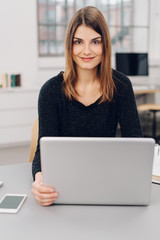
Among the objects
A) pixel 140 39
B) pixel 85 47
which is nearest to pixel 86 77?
pixel 85 47

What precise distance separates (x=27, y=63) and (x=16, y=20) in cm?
55

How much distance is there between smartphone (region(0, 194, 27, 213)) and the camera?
2.75 ft

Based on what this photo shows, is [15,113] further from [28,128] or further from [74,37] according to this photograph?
[74,37]

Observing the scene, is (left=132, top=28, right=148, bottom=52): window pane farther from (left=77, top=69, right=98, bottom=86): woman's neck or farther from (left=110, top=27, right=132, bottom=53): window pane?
(left=77, top=69, right=98, bottom=86): woman's neck

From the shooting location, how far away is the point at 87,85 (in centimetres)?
131

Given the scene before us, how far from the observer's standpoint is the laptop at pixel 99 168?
2.52 feet

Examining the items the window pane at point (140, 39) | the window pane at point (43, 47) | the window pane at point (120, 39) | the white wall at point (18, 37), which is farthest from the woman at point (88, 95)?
the window pane at point (140, 39)

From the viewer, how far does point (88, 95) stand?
130cm

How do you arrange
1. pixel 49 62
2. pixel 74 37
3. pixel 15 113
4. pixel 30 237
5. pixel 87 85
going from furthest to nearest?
1. pixel 49 62
2. pixel 15 113
3. pixel 87 85
4. pixel 74 37
5. pixel 30 237

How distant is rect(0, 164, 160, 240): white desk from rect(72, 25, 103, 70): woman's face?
555mm

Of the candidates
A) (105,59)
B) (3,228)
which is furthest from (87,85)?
(3,228)

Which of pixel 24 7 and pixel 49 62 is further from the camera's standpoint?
pixel 49 62

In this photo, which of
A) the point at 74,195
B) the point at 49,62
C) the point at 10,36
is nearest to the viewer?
the point at 74,195

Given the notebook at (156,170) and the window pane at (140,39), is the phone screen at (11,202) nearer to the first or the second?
the notebook at (156,170)
